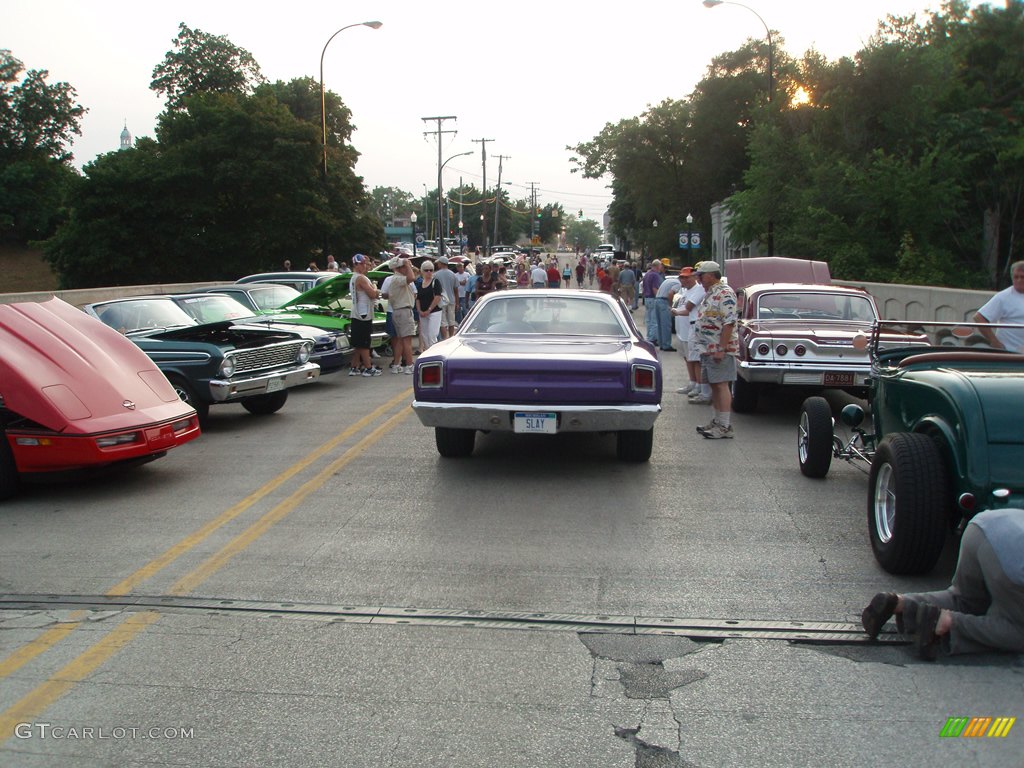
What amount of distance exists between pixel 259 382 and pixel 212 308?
11.2 ft

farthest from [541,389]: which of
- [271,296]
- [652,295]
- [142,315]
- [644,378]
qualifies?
[652,295]

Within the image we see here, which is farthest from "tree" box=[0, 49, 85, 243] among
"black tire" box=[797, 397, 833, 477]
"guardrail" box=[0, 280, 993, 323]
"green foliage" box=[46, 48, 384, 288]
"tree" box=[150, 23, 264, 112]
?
"black tire" box=[797, 397, 833, 477]

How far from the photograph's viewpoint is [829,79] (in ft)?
104

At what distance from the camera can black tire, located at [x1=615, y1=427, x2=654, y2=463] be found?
343 inches

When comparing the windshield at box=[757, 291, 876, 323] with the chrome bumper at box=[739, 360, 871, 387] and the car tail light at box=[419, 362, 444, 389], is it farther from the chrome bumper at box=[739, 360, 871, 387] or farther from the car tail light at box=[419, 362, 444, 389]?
the car tail light at box=[419, 362, 444, 389]

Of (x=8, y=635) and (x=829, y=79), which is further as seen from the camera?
(x=829, y=79)

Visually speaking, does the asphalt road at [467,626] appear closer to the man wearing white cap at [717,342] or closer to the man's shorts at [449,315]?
the man wearing white cap at [717,342]

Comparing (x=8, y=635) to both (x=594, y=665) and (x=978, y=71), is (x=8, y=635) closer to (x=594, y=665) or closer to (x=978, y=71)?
(x=594, y=665)

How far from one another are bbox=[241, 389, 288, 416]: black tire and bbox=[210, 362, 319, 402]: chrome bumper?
318 mm

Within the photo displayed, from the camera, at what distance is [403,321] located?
51.4ft

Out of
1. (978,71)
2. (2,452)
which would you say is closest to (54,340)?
(2,452)

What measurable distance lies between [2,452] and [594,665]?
18.0ft

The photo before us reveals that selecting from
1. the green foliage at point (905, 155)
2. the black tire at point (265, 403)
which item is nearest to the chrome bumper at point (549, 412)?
the black tire at point (265, 403)

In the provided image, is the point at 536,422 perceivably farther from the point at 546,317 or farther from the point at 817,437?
the point at 817,437
